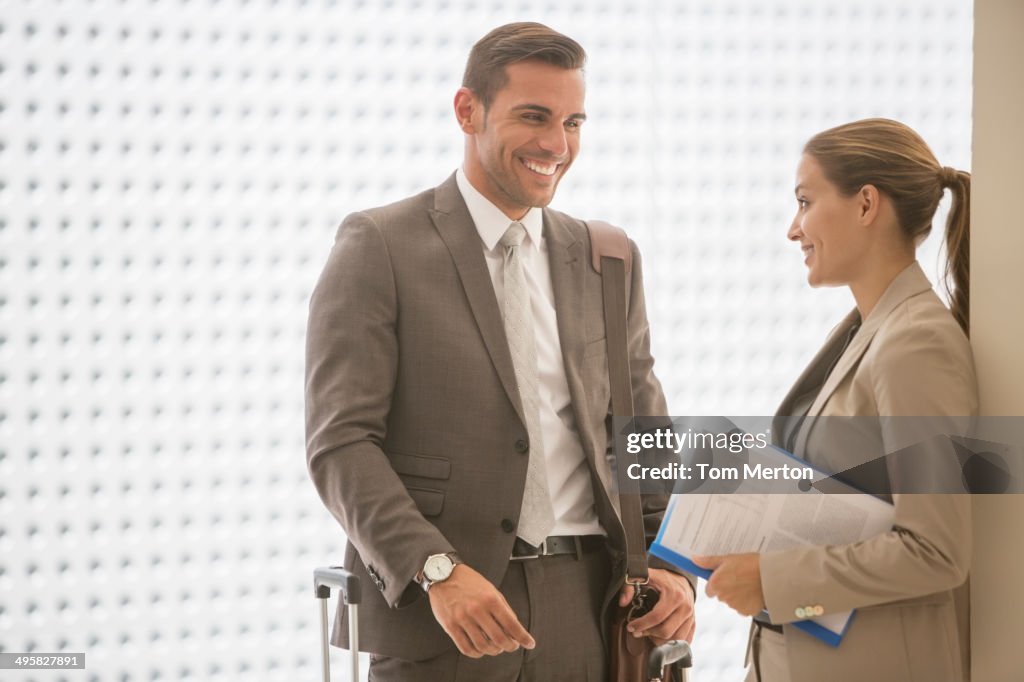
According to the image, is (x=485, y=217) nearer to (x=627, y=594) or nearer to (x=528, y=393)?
(x=528, y=393)

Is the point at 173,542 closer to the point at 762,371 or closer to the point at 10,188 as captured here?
the point at 10,188

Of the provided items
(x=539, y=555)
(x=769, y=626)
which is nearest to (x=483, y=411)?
(x=539, y=555)

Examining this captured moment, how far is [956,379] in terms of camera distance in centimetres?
180

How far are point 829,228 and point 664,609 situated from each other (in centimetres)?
95

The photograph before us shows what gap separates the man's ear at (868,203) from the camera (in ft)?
6.53

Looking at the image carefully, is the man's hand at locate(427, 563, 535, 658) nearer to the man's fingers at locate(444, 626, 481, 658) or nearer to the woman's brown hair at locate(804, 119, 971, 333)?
the man's fingers at locate(444, 626, 481, 658)

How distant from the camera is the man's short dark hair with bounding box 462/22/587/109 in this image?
7.68 feet

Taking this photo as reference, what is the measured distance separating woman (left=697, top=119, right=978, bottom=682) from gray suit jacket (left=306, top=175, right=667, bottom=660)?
48 cm

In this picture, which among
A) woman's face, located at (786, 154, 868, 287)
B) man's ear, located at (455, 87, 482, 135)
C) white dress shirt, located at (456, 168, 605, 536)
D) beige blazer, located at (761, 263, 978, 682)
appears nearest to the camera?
beige blazer, located at (761, 263, 978, 682)

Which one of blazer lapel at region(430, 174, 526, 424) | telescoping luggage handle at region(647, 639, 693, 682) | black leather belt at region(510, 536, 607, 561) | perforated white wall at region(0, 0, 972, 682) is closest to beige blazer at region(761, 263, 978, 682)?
telescoping luggage handle at region(647, 639, 693, 682)

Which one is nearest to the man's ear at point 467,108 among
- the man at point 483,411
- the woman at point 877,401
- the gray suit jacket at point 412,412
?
the man at point 483,411

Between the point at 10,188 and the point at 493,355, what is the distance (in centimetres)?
191

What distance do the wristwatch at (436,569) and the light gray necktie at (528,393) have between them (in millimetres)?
280

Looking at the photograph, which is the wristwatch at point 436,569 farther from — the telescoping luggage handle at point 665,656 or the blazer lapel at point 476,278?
the telescoping luggage handle at point 665,656
